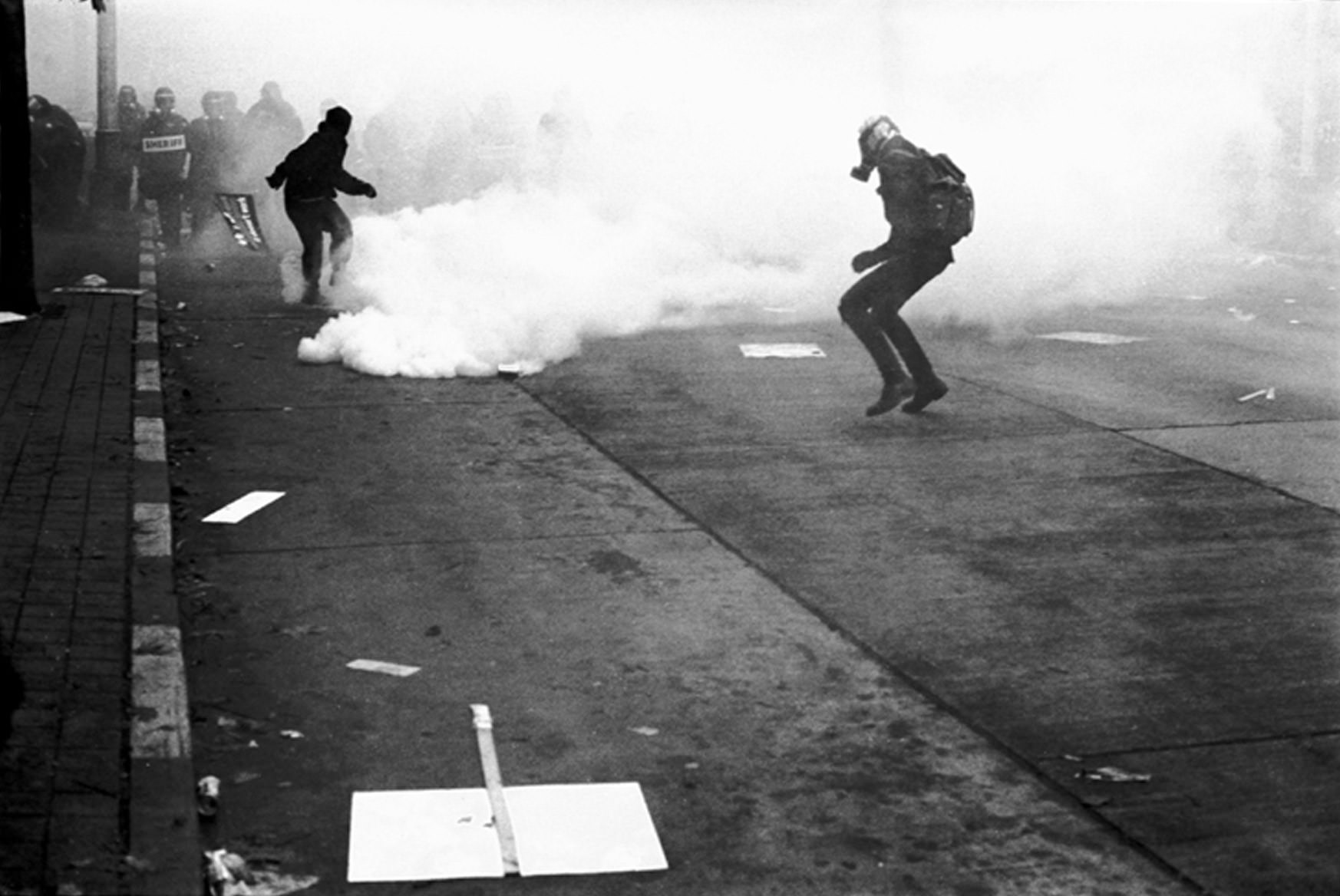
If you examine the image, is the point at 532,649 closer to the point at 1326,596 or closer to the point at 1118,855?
the point at 1118,855

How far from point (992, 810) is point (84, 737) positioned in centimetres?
246

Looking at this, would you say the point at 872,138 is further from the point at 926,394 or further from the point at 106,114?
the point at 106,114

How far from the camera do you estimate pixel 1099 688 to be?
20.2 ft

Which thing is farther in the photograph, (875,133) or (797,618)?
(875,133)

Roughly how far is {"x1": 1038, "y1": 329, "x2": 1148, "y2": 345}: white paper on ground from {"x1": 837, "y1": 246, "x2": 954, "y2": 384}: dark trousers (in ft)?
11.5

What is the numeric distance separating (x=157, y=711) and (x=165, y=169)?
1908cm

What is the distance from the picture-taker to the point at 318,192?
54.2 feet

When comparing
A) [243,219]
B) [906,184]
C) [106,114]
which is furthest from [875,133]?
[106,114]

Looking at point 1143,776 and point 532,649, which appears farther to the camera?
point 532,649

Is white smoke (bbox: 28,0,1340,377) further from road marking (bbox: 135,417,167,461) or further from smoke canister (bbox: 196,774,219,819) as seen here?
smoke canister (bbox: 196,774,219,819)

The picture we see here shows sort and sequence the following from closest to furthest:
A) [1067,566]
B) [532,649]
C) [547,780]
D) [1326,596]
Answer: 1. [547,780]
2. [532,649]
3. [1326,596]
4. [1067,566]

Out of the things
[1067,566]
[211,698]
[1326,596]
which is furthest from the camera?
[1067,566]

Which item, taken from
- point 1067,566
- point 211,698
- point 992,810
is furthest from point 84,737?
point 1067,566

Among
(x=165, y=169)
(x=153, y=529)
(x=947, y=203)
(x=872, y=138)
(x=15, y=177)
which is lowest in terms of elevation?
(x=153, y=529)
